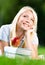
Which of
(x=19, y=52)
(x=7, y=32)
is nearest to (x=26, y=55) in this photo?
(x=19, y=52)

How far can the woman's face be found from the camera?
636 cm

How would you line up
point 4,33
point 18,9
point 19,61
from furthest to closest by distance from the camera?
point 18,9 < point 4,33 < point 19,61

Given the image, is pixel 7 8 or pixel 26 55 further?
pixel 7 8

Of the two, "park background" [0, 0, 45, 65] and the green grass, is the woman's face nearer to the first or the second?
→ "park background" [0, 0, 45, 65]

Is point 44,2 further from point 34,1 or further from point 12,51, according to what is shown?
point 12,51

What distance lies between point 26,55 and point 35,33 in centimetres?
48

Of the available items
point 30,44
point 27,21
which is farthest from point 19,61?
point 27,21

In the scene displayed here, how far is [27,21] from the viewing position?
6.39m

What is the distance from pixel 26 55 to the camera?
629cm

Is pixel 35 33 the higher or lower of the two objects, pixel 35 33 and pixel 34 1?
the lower

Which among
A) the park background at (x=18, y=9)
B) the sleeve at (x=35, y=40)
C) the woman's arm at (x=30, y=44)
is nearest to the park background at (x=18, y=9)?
the park background at (x=18, y=9)

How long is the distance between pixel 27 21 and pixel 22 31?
0.71 ft

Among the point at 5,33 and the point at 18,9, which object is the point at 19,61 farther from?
the point at 18,9

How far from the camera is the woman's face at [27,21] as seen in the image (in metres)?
6.36
